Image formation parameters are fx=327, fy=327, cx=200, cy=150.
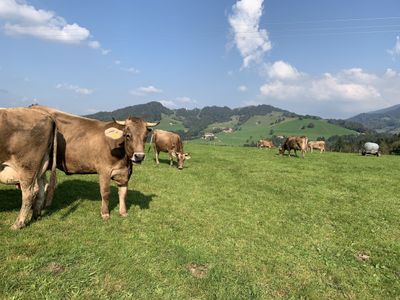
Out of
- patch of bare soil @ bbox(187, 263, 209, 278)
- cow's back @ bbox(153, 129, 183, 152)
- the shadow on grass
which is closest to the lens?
patch of bare soil @ bbox(187, 263, 209, 278)

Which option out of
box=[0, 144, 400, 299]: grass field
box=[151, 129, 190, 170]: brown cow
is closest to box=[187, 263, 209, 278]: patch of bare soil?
box=[0, 144, 400, 299]: grass field

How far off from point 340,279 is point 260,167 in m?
17.3

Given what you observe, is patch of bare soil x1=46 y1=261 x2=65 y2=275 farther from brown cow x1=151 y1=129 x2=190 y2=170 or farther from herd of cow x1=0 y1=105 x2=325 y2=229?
brown cow x1=151 y1=129 x2=190 y2=170

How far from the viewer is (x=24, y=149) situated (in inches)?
321

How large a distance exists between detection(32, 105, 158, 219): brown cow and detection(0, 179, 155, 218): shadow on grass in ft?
2.82

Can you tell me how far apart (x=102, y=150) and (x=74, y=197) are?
3.00m

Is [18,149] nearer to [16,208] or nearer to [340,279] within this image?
[16,208]

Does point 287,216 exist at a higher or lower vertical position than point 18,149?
lower

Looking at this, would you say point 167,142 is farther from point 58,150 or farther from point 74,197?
point 58,150

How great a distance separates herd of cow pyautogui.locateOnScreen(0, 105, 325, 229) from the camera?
8117 millimetres

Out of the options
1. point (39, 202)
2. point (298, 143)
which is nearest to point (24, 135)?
point (39, 202)

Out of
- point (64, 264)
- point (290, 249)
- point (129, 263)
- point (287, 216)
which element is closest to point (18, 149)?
point (64, 264)

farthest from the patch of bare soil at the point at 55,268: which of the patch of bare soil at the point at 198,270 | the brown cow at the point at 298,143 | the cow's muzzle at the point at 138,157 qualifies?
the brown cow at the point at 298,143

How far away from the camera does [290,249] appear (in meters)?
9.51
